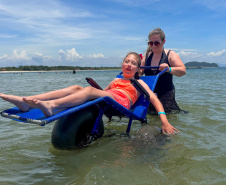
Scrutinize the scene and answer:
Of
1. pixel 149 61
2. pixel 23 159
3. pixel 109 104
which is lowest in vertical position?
pixel 23 159

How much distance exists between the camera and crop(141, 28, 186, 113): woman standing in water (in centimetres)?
479

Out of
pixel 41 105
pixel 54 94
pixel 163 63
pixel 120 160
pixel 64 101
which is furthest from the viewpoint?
pixel 163 63

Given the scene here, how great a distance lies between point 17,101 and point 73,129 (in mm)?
864

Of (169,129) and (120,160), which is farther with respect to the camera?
(169,129)

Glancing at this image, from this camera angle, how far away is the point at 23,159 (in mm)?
3186

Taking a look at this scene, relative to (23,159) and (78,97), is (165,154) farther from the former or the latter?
(23,159)

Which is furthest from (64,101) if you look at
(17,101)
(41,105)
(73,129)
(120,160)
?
(120,160)

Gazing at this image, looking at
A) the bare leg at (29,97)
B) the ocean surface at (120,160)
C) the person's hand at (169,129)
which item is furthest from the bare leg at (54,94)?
the person's hand at (169,129)

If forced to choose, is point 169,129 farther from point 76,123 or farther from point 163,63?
point 163,63

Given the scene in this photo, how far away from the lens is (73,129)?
3.14m

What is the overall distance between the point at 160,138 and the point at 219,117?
2477mm

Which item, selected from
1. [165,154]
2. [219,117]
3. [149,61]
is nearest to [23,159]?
[165,154]

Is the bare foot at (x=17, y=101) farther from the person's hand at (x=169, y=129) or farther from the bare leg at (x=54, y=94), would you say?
the person's hand at (x=169, y=129)

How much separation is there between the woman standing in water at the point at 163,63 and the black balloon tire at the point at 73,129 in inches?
87.6
